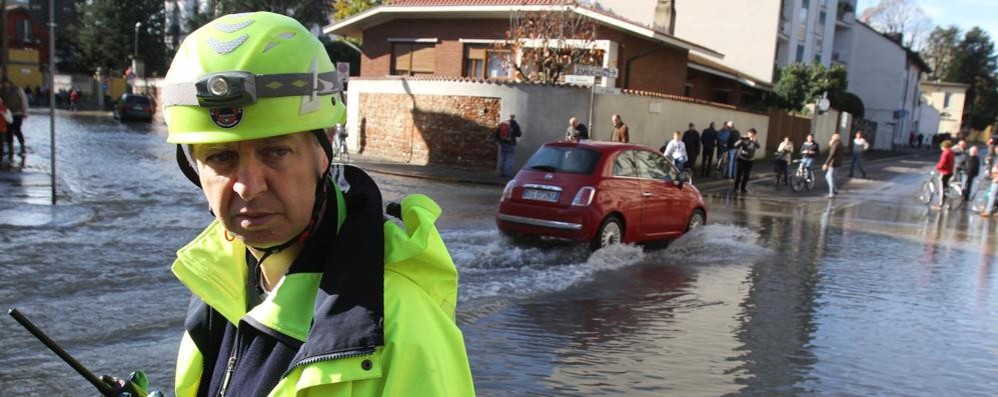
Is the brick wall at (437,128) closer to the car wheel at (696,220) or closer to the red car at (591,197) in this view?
the car wheel at (696,220)

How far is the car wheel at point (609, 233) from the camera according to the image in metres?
10.0

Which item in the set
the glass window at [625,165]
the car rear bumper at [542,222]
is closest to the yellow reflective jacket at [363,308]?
the car rear bumper at [542,222]

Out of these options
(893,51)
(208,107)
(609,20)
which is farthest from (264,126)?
(893,51)

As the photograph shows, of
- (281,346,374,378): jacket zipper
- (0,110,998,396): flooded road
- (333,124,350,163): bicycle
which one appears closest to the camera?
(281,346,374,378): jacket zipper

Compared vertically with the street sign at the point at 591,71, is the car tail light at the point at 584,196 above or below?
below

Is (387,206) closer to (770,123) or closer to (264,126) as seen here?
(264,126)

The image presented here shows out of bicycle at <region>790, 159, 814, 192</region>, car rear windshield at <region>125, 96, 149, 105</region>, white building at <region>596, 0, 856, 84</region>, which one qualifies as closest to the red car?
bicycle at <region>790, 159, 814, 192</region>

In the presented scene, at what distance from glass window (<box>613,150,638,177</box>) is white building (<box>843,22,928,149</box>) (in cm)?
5368

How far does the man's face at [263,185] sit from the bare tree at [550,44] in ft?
70.2

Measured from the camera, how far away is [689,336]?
6637mm

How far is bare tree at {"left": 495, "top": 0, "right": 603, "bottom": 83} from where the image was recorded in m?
23.5

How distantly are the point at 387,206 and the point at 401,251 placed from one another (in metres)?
0.28

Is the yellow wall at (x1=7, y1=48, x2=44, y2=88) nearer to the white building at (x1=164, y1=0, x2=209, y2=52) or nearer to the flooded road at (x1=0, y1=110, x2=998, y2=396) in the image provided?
the white building at (x1=164, y1=0, x2=209, y2=52)

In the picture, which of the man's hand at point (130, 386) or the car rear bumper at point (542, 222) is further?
the car rear bumper at point (542, 222)
